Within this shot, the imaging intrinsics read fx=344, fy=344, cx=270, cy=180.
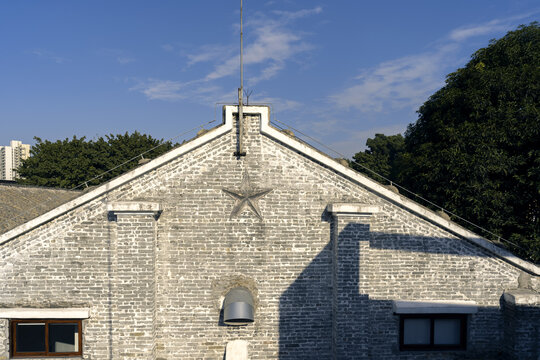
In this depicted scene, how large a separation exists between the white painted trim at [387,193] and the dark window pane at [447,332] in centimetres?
254

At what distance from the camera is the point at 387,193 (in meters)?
10.4

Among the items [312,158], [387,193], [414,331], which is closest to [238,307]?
[312,158]

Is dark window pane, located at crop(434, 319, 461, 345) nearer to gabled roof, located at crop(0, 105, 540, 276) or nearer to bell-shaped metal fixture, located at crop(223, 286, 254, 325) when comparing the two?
gabled roof, located at crop(0, 105, 540, 276)

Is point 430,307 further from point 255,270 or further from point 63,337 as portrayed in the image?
point 63,337

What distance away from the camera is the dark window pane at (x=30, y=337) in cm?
986

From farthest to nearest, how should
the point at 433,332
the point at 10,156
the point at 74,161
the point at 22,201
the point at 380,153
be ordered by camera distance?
1. the point at 10,156
2. the point at 380,153
3. the point at 74,161
4. the point at 22,201
5. the point at 433,332

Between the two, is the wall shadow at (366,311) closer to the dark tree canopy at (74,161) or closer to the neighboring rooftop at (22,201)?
the neighboring rooftop at (22,201)

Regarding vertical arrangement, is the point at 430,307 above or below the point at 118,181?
below

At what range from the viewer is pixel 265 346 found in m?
10.4

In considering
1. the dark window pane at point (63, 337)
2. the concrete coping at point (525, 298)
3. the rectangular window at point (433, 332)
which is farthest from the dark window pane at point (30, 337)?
the concrete coping at point (525, 298)

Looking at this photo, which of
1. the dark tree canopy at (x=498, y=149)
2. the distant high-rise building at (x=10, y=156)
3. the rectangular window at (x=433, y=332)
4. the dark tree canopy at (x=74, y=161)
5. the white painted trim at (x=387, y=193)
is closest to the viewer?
the white painted trim at (x=387, y=193)

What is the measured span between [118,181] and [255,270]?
4746 mm

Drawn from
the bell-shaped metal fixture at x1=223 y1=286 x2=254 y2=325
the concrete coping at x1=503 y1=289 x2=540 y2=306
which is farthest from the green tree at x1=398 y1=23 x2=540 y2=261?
the bell-shaped metal fixture at x1=223 y1=286 x2=254 y2=325

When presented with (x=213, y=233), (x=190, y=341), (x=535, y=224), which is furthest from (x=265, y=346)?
(x=535, y=224)
